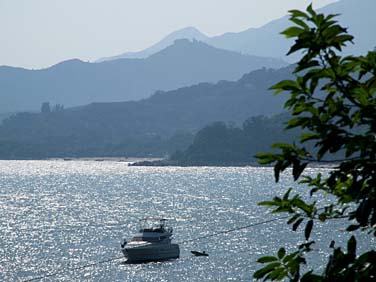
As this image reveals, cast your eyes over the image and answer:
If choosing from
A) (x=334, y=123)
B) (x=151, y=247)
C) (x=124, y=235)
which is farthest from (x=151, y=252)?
(x=334, y=123)

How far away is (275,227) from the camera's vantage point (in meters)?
130

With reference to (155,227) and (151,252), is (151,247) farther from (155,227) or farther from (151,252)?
(155,227)

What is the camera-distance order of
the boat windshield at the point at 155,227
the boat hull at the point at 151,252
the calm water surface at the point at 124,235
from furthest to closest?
the boat windshield at the point at 155,227 → the boat hull at the point at 151,252 → the calm water surface at the point at 124,235

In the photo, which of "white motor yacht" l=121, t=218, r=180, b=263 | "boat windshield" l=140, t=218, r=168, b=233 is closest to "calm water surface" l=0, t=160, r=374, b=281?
"white motor yacht" l=121, t=218, r=180, b=263

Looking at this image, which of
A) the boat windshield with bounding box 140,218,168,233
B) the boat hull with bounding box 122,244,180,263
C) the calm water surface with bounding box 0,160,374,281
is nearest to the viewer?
the calm water surface with bounding box 0,160,374,281

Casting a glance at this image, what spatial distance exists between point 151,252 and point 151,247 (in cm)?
57

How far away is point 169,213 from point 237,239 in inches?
1557

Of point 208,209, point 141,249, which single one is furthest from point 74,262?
point 208,209

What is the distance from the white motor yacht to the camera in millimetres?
91625

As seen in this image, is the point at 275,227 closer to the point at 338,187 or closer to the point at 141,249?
the point at 141,249

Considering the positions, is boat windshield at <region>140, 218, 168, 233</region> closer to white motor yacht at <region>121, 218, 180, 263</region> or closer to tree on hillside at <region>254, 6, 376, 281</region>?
white motor yacht at <region>121, 218, 180, 263</region>

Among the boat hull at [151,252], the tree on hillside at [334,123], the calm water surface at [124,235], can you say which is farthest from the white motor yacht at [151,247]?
the tree on hillside at [334,123]

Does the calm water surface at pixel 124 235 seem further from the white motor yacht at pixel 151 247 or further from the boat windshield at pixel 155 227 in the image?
the boat windshield at pixel 155 227

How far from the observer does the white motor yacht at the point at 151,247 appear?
91.6 meters
